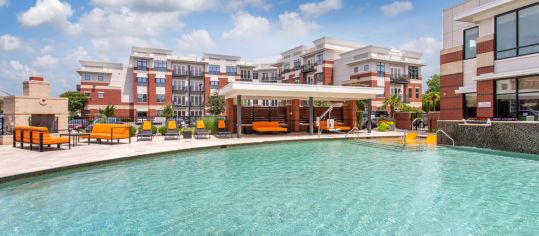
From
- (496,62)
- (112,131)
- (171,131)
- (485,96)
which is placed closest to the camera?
(112,131)

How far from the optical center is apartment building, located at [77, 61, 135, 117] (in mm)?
51125

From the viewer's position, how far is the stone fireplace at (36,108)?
1298 centimetres

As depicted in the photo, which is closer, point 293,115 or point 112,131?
point 112,131

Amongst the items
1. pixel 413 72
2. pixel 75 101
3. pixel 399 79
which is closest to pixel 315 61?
pixel 399 79

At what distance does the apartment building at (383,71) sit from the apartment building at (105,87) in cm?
3535

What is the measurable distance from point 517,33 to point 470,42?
3586mm

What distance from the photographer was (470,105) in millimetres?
17547

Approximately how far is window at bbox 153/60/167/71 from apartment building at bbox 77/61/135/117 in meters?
5.14

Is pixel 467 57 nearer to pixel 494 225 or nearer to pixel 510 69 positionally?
pixel 510 69

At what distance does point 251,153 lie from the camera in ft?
39.9

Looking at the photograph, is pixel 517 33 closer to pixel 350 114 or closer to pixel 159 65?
pixel 350 114

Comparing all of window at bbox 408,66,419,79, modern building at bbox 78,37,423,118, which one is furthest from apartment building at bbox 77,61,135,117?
window at bbox 408,66,419,79

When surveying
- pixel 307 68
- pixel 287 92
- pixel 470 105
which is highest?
pixel 307 68

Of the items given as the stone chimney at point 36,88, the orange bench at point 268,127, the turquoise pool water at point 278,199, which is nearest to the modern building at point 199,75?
the orange bench at point 268,127
